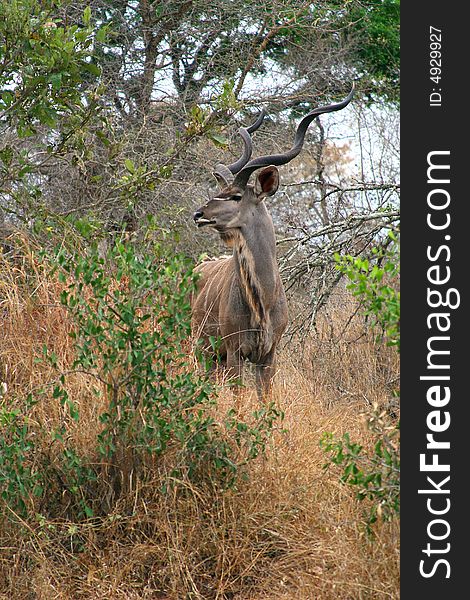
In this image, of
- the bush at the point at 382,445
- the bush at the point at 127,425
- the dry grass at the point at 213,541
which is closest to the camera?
the bush at the point at 382,445

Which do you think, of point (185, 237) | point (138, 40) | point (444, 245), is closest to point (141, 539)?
point (444, 245)

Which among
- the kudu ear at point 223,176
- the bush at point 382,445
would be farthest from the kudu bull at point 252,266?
the bush at point 382,445

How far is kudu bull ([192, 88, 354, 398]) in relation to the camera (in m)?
6.71

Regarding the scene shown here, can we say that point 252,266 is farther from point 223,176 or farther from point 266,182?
point 223,176

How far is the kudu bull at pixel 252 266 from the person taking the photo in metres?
6.71

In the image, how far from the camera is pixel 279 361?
7793 millimetres

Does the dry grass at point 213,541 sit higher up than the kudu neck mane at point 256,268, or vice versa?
the kudu neck mane at point 256,268

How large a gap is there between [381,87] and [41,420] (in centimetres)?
1150

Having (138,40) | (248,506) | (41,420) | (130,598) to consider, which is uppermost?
(138,40)

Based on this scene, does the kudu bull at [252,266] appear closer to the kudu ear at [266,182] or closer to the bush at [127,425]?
the kudu ear at [266,182]

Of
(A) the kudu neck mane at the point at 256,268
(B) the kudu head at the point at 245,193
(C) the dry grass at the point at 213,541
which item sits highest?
(B) the kudu head at the point at 245,193

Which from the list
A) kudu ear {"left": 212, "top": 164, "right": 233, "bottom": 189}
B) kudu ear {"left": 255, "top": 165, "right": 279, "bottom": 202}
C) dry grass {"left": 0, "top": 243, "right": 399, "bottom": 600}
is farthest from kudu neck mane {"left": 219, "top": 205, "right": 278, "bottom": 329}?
dry grass {"left": 0, "top": 243, "right": 399, "bottom": 600}

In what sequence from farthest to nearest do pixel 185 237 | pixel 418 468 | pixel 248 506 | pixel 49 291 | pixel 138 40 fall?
1. pixel 138 40
2. pixel 185 237
3. pixel 49 291
4. pixel 248 506
5. pixel 418 468

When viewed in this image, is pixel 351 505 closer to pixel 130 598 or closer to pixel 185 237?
pixel 130 598
